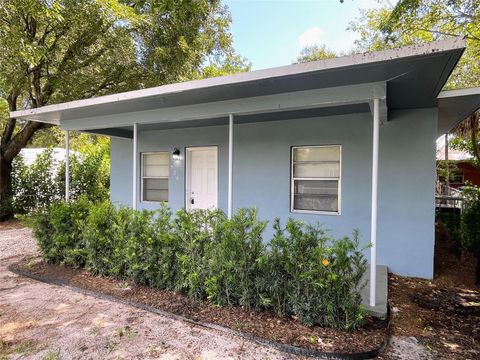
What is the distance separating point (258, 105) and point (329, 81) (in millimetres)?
1042

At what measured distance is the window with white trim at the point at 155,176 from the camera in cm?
731

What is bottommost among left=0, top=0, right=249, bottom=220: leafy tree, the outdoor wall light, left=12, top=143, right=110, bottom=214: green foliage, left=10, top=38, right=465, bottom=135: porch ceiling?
left=12, top=143, right=110, bottom=214: green foliage

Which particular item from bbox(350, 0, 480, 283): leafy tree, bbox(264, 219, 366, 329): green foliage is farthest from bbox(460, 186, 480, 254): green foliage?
bbox(264, 219, 366, 329): green foliage

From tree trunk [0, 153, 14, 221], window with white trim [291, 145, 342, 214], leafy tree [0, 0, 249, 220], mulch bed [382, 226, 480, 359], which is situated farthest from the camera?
tree trunk [0, 153, 14, 221]

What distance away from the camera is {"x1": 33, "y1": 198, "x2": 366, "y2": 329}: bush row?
295 cm

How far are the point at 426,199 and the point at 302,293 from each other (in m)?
2.95

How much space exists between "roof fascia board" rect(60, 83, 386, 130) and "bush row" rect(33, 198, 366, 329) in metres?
1.55

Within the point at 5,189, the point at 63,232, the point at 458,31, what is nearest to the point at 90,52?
the point at 5,189

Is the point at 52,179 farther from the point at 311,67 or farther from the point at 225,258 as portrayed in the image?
the point at 311,67

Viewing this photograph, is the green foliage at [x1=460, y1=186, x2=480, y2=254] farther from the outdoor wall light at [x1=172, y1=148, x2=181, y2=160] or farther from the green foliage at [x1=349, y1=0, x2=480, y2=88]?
the outdoor wall light at [x1=172, y1=148, x2=181, y2=160]

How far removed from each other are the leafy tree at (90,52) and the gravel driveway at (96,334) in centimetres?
552

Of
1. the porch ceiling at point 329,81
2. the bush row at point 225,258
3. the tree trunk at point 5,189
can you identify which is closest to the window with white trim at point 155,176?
the porch ceiling at point 329,81

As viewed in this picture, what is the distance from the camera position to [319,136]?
5426 mm

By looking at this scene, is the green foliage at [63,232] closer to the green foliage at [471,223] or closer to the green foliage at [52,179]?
the green foliage at [52,179]
